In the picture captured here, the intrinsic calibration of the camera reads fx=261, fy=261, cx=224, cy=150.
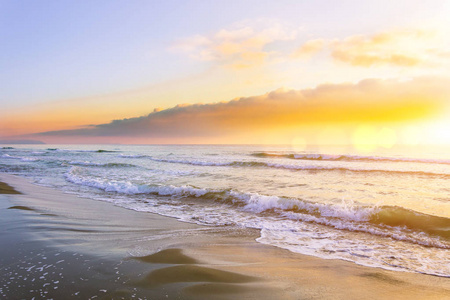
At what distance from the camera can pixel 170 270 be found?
424cm

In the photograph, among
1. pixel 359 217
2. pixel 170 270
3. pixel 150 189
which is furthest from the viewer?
pixel 150 189

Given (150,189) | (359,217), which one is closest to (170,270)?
(359,217)

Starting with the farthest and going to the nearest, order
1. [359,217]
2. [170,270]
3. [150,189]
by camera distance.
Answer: [150,189] → [359,217] → [170,270]

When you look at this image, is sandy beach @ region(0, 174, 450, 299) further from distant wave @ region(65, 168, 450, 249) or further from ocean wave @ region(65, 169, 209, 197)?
ocean wave @ region(65, 169, 209, 197)

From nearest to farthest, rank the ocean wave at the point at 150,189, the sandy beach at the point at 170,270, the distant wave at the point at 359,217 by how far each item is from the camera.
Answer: the sandy beach at the point at 170,270
the distant wave at the point at 359,217
the ocean wave at the point at 150,189

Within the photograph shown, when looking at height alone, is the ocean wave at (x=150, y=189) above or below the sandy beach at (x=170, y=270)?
below

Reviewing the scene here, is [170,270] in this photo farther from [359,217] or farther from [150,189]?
[150,189]

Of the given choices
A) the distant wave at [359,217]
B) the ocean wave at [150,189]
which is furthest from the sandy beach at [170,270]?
the ocean wave at [150,189]

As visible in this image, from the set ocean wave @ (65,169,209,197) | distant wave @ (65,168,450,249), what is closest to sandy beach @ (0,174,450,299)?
distant wave @ (65,168,450,249)

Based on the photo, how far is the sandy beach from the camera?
3521 mm

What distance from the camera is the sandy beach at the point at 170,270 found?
352 centimetres

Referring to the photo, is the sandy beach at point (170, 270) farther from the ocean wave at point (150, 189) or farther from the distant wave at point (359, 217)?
the ocean wave at point (150, 189)

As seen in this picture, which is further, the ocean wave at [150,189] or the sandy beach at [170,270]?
the ocean wave at [150,189]

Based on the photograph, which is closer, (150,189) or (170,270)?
(170,270)
